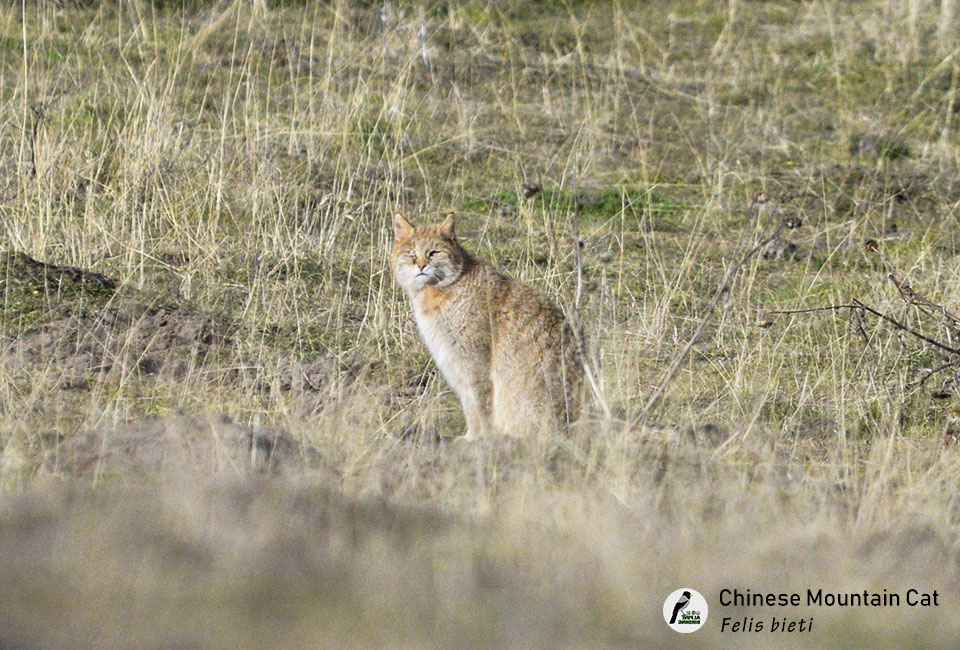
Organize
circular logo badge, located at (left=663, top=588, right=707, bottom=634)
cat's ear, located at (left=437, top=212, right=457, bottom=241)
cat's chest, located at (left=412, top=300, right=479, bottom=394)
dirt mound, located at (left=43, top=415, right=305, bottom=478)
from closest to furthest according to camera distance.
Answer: circular logo badge, located at (left=663, top=588, right=707, bottom=634), dirt mound, located at (left=43, top=415, right=305, bottom=478), cat's chest, located at (left=412, top=300, right=479, bottom=394), cat's ear, located at (left=437, top=212, right=457, bottom=241)

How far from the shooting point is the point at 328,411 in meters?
4.80

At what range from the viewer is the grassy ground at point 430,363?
11.7 ft

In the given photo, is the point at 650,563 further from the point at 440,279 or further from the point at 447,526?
the point at 440,279

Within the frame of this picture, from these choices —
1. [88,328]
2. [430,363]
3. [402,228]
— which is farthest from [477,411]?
[88,328]

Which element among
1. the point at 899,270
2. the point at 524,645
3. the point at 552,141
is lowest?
the point at 524,645

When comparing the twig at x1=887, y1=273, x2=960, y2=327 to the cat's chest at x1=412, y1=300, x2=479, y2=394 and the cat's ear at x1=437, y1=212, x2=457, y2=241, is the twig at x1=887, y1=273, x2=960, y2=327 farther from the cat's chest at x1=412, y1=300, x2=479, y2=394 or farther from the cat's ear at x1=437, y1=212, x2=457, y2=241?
the cat's ear at x1=437, y1=212, x2=457, y2=241

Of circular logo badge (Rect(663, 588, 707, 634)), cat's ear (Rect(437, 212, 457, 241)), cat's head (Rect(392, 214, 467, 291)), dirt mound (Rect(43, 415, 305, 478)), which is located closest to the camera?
circular logo badge (Rect(663, 588, 707, 634))

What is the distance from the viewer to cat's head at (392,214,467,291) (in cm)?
573

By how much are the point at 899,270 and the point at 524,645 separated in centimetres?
527

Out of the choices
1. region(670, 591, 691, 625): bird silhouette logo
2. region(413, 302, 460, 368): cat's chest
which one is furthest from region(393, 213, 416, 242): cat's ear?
region(670, 591, 691, 625): bird silhouette logo

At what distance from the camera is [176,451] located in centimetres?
421

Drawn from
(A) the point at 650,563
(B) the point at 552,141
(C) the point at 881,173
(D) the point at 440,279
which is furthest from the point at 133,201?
(C) the point at 881,173

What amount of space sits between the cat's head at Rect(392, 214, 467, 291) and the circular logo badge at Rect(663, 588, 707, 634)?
2414 mm

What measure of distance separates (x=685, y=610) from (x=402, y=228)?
2.87m
